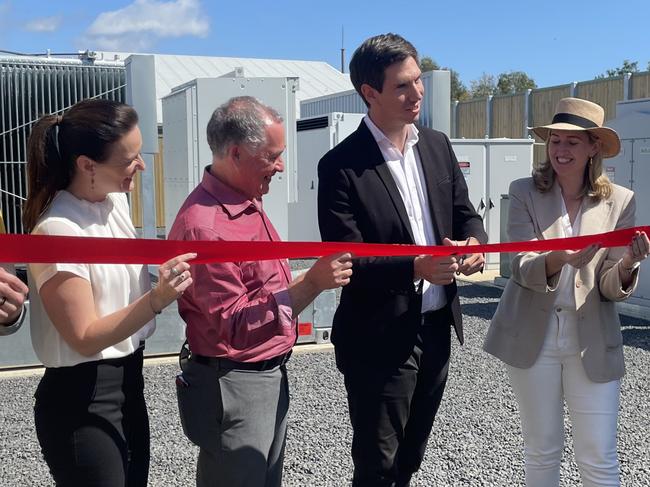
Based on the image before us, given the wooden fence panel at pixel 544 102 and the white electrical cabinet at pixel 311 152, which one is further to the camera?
the wooden fence panel at pixel 544 102

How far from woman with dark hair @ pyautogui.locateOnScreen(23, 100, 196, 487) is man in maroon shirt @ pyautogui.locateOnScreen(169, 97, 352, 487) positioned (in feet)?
0.59

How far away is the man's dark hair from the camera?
2.98 m

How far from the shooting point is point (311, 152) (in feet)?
45.2

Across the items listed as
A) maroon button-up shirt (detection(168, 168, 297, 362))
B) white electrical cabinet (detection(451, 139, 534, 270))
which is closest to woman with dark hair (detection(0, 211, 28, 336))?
maroon button-up shirt (detection(168, 168, 297, 362))

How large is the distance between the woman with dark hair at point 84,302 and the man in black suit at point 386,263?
34.7 inches

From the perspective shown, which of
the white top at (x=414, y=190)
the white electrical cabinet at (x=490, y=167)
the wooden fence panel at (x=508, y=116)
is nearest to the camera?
the white top at (x=414, y=190)

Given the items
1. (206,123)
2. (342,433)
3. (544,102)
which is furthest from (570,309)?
(544,102)

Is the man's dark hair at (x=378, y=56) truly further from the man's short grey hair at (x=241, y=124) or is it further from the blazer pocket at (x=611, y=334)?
the blazer pocket at (x=611, y=334)

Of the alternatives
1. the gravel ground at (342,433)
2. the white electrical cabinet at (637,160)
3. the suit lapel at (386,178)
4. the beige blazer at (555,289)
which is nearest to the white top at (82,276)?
the suit lapel at (386,178)

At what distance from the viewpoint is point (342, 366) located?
311cm

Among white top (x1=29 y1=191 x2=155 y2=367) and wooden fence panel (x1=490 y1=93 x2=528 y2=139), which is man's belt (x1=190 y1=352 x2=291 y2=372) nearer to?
white top (x1=29 y1=191 x2=155 y2=367)

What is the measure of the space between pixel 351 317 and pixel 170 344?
14.6 ft

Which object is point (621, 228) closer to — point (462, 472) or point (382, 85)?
point (382, 85)

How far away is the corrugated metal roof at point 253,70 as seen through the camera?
24.4 metres
